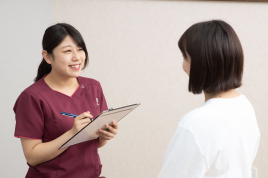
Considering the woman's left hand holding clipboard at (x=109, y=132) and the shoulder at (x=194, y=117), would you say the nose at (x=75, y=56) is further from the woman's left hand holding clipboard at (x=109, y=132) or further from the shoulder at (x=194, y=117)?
the shoulder at (x=194, y=117)

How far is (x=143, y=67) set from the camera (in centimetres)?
245

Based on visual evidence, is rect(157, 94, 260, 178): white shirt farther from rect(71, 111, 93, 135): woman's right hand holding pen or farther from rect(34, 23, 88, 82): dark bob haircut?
rect(34, 23, 88, 82): dark bob haircut

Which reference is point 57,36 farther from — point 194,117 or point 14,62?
point 14,62

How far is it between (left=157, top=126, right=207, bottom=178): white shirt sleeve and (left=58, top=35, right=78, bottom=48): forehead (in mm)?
740

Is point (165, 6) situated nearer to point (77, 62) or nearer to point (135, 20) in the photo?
point (135, 20)

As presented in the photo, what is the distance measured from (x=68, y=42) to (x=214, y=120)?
82cm

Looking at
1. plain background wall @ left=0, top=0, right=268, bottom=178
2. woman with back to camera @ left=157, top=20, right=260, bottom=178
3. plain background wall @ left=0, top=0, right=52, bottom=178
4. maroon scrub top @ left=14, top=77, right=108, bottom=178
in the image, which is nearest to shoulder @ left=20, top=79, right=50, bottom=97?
maroon scrub top @ left=14, top=77, right=108, bottom=178

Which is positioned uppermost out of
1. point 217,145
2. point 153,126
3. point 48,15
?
point 48,15

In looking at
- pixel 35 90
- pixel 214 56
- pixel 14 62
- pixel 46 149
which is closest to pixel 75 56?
pixel 35 90

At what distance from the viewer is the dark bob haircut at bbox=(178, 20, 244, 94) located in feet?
2.58

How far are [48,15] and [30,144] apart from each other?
1651 millimetres

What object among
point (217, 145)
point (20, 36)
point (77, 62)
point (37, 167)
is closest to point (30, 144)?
point (37, 167)

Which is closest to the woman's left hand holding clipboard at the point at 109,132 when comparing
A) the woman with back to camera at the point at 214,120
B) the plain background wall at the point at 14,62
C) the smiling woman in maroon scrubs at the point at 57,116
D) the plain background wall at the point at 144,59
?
the smiling woman in maroon scrubs at the point at 57,116

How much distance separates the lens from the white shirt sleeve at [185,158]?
0.75m
